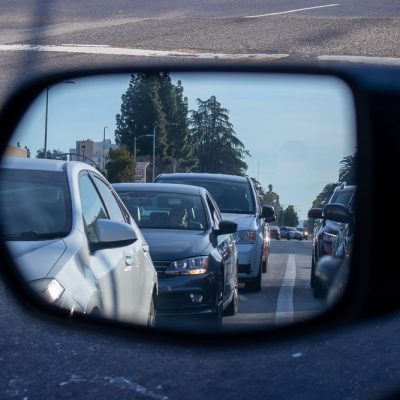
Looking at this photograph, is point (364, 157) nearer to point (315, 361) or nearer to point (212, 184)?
point (212, 184)

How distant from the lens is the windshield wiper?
290cm

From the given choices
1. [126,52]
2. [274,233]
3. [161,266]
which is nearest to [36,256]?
[161,266]

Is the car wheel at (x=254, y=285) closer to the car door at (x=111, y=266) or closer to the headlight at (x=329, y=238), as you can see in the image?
the car door at (x=111, y=266)

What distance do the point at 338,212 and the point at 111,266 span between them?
93 centimetres

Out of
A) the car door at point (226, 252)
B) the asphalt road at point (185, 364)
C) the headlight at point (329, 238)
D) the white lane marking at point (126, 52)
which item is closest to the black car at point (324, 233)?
the headlight at point (329, 238)

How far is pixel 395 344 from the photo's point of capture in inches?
233

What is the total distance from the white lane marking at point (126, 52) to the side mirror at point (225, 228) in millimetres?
14417

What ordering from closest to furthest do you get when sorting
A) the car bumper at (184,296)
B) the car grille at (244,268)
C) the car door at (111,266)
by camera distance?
the car bumper at (184,296)
the car door at (111,266)
the car grille at (244,268)

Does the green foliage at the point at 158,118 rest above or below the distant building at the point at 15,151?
above

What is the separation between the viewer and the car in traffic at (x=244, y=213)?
10.3ft

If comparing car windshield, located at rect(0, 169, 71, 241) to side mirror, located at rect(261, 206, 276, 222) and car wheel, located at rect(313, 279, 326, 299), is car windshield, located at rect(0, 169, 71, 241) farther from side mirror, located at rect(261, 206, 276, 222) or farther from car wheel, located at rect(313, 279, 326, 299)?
car wheel, located at rect(313, 279, 326, 299)

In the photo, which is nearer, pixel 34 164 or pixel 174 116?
pixel 174 116

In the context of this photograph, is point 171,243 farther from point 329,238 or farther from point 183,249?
point 329,238

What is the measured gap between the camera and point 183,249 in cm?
282
